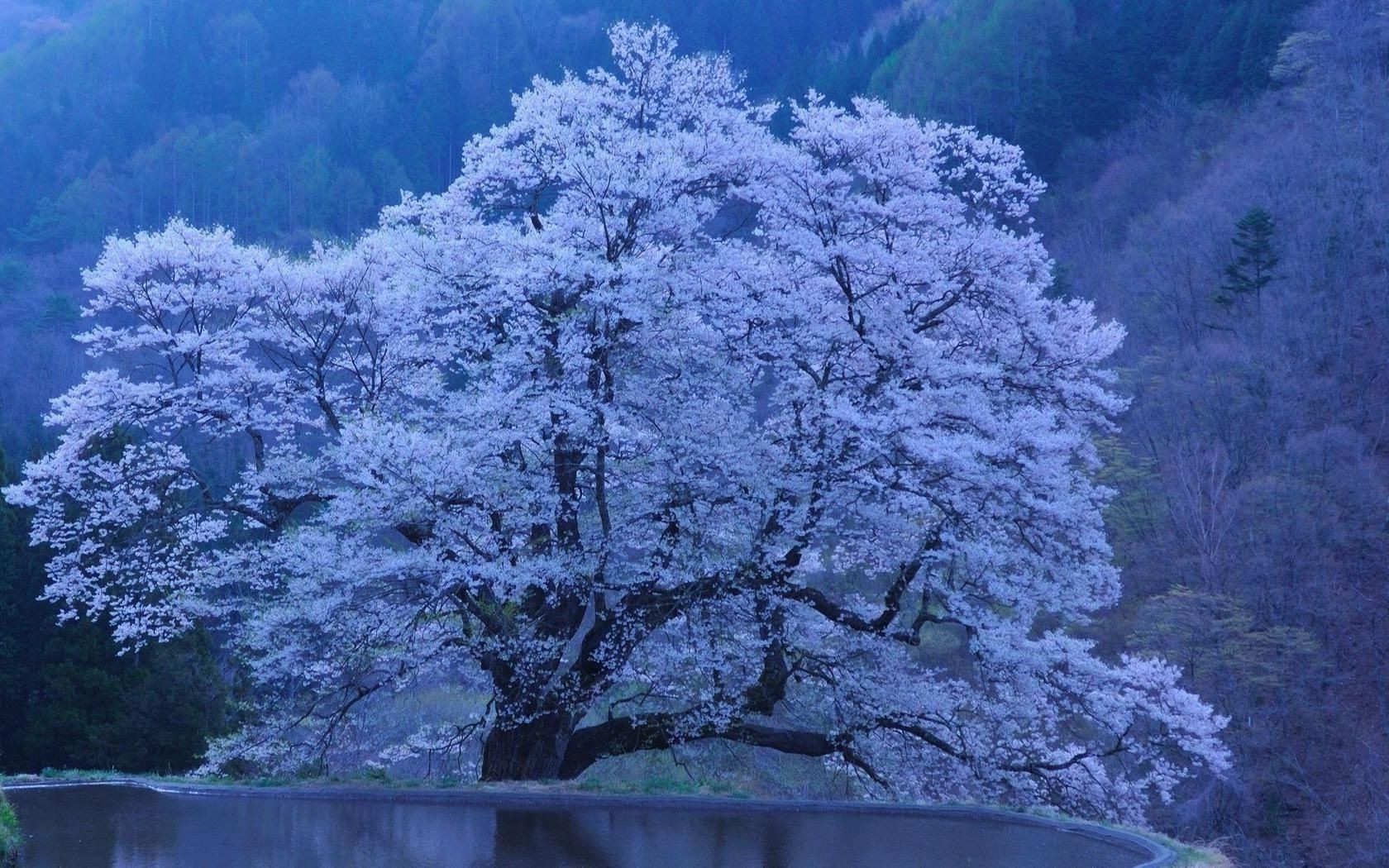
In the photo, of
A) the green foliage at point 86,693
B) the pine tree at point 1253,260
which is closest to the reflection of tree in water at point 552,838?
the green foliage at point 86,693

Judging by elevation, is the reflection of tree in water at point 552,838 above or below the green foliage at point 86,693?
below

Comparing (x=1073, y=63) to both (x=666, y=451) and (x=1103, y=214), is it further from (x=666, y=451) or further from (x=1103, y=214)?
(x=666, y=451)

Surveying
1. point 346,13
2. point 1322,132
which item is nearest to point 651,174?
point 1322,132

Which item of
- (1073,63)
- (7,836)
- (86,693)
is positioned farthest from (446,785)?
(1073,63)

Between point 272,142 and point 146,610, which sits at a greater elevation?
point 272,142

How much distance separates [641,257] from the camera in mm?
11969

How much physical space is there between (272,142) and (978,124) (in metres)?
37.7

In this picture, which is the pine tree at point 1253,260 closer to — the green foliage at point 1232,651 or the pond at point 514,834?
the green foliage at point 1232,651

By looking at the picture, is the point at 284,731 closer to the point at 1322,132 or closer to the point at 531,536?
the point at 531,536

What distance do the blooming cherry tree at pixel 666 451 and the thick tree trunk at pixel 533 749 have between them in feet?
0.12

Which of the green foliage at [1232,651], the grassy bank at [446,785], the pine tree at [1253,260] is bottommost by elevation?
the grassy bank at [446,785]

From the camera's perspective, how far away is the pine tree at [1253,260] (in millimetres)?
38938

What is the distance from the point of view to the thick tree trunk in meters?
13.4

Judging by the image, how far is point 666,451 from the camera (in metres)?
12.1
